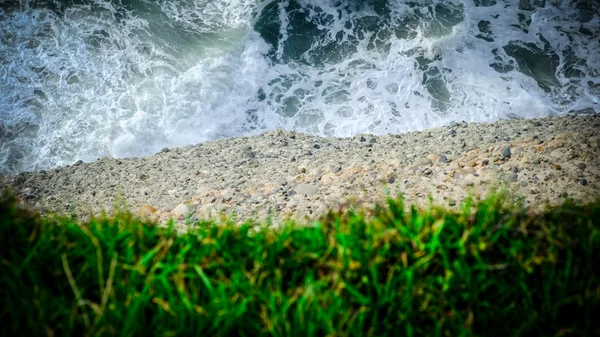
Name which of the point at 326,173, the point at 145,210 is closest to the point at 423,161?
the point at 326,173

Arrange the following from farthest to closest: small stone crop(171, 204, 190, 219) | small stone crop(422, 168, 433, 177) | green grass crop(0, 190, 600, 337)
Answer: small stone crop(422, 168, 433, 177) < small stone crop(171, 204, 190, 219) < green grass crop(0, 190, 600, 337)

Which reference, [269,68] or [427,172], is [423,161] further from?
[269,68]

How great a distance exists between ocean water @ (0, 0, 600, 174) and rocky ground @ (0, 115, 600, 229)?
1.93 meters

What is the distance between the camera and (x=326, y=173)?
5480 mm

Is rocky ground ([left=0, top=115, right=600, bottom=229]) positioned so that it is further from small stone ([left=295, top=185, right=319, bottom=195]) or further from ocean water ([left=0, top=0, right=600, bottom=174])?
ocean water ([left=0, top=0, right=600, bottom=174])

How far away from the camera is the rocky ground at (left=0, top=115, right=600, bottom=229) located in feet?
15.2

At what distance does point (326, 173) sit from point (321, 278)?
3325mm

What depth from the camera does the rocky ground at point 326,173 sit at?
15.2 feet

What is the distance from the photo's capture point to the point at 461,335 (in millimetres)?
1962

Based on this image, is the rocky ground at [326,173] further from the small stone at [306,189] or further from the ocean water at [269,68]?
the ocean water at [269,68]

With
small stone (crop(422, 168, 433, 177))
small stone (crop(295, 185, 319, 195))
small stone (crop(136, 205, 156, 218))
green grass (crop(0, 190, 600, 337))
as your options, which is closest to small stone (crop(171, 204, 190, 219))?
small stone (crop(136, 205, 156, 218))

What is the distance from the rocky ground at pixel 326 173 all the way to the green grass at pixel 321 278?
5.16ft

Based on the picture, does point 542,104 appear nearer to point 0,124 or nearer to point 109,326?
point 109,326

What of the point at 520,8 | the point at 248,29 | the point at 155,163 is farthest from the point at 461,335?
the point at 520,8
